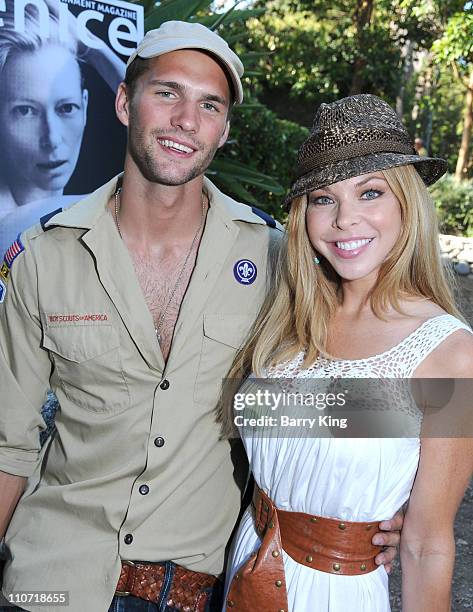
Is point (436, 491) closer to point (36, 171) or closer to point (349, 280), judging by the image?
point (349, 280)

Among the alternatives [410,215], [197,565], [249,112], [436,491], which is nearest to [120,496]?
[197,565]

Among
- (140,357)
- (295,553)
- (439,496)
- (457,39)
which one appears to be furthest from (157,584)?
(457,39)

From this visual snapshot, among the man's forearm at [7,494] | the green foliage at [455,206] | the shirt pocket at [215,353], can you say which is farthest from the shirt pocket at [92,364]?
the green foliage at [455,206]

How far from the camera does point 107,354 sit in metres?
2.27

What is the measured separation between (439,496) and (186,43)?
1.55 metres

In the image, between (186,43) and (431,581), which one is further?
(186,43)

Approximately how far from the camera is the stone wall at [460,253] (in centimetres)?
885

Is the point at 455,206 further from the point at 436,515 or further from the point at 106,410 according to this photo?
the point at 436,515

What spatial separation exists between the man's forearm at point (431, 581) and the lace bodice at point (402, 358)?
433 millimetres

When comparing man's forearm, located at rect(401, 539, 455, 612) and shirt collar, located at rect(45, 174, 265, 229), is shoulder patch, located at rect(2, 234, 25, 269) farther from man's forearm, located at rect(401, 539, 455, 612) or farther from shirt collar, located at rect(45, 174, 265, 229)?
man's forearm, located at rect(401, 539, 455, 612)

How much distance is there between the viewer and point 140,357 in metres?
2.26

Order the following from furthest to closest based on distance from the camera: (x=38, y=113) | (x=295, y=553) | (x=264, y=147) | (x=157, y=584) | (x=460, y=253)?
(x=264, y=147)
(x=460, y=253)
(x=38, y=113)
(x=157, y=584)
(x=295, y=553)

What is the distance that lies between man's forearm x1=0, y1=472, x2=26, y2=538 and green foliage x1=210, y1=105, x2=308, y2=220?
7.07 metres

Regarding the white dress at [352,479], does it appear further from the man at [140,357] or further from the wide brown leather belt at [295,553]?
the man at [140,357]
